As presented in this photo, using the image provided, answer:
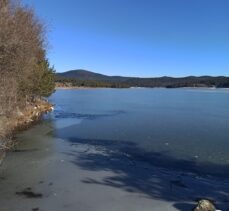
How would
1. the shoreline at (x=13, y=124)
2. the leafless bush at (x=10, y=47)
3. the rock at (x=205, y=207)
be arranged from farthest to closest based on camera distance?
1. the shoreline at (x=13, y=124)
2. the leafless bush at (x=10, y=47)
3. the rock at (x=205, y=207)

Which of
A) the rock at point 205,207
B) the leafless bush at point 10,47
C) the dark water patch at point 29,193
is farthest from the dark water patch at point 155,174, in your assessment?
the leafless bush at point 10,47

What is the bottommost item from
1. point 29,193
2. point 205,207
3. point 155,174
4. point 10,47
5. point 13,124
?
point 29,193

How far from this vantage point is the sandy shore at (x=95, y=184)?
14.1 metres

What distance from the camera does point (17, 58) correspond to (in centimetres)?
2409

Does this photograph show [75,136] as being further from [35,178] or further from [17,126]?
[35,178]

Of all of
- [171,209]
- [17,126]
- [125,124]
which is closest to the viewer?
[171,209]

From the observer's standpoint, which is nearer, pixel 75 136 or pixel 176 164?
pixel 176 164

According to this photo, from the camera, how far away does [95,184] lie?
16.6m

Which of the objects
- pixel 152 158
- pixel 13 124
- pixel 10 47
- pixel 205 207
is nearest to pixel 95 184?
pixel 205 207

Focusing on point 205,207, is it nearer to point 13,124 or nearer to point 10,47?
point 10,47

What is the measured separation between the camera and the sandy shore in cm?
Answer: 1405

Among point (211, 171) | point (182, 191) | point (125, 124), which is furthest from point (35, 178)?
point (125, 124)

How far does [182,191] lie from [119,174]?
3.79 metres

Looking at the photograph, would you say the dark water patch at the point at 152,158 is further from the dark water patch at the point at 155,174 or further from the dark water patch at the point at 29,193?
the dark water patch at the point at 29,193
